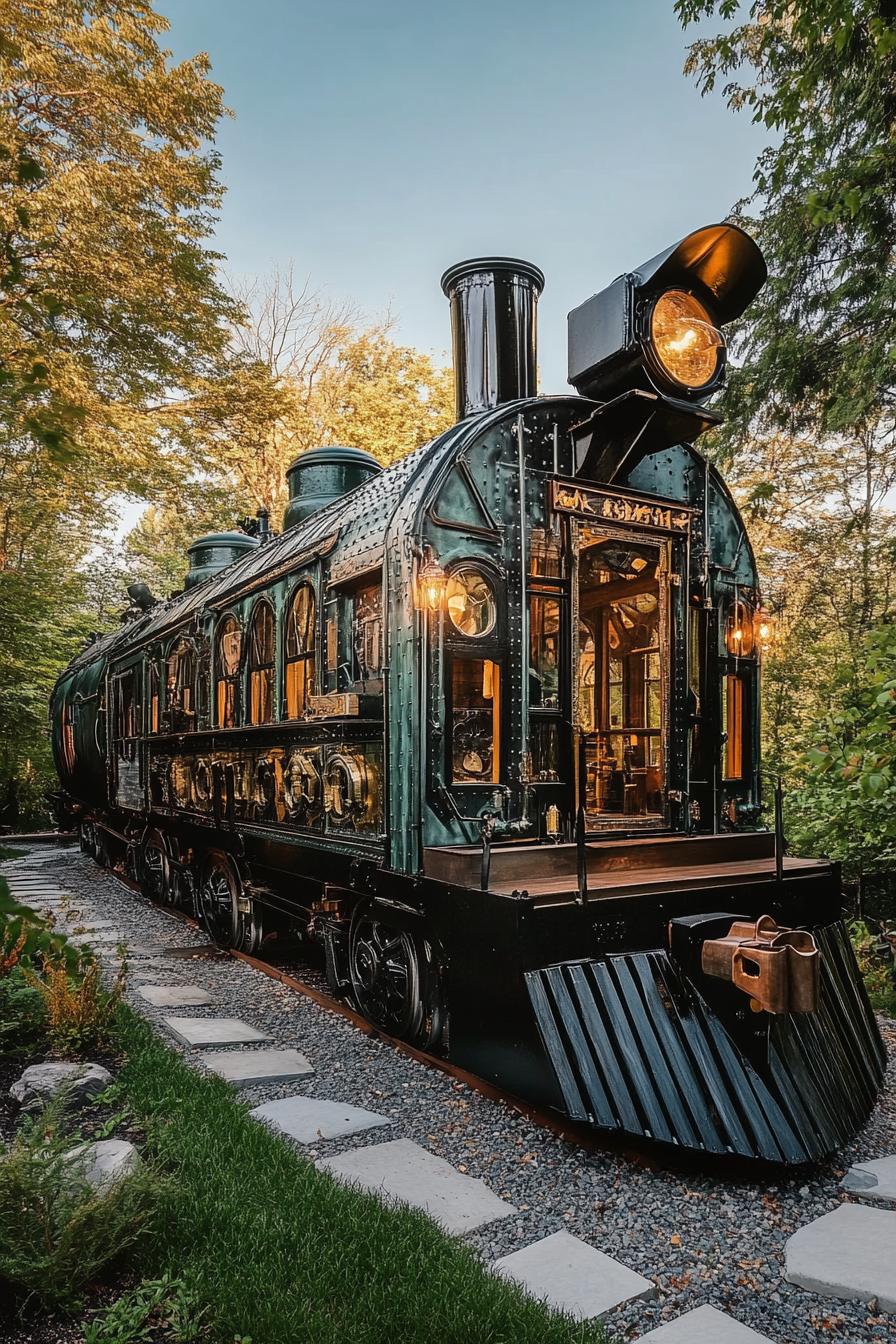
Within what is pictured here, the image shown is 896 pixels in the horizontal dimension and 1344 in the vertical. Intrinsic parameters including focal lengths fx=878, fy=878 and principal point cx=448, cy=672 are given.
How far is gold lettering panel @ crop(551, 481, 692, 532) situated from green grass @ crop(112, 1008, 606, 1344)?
12.0ft

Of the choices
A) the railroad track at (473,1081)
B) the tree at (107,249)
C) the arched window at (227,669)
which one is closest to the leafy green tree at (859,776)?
the railroad track at (473,1081)

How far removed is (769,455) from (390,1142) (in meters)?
13.2

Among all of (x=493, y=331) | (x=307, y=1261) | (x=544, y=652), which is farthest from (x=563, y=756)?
(x=493, y=331)

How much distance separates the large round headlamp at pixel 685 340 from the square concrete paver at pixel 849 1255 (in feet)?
13.6

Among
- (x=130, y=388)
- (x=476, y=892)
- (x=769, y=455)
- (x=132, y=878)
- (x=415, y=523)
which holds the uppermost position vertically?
(x=130, y=388)

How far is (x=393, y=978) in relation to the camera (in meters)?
5.28

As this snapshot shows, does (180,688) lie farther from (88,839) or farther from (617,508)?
(88,839)

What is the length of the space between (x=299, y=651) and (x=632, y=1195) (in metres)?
4.13

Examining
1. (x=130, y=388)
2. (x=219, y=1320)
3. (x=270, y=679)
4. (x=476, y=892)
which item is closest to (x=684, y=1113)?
(x=476, y=892)

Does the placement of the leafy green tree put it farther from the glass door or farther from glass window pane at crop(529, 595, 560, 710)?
glass window pane at crop(529, 595, 560, 710)

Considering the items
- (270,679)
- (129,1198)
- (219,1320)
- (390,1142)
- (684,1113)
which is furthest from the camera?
(270,679)

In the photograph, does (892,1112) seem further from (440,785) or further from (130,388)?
(130,388)

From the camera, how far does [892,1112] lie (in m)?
4.46

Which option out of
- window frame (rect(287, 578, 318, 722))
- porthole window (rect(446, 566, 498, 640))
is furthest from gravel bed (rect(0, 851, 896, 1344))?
porthole window (rect(446, 566, 498, 640))
